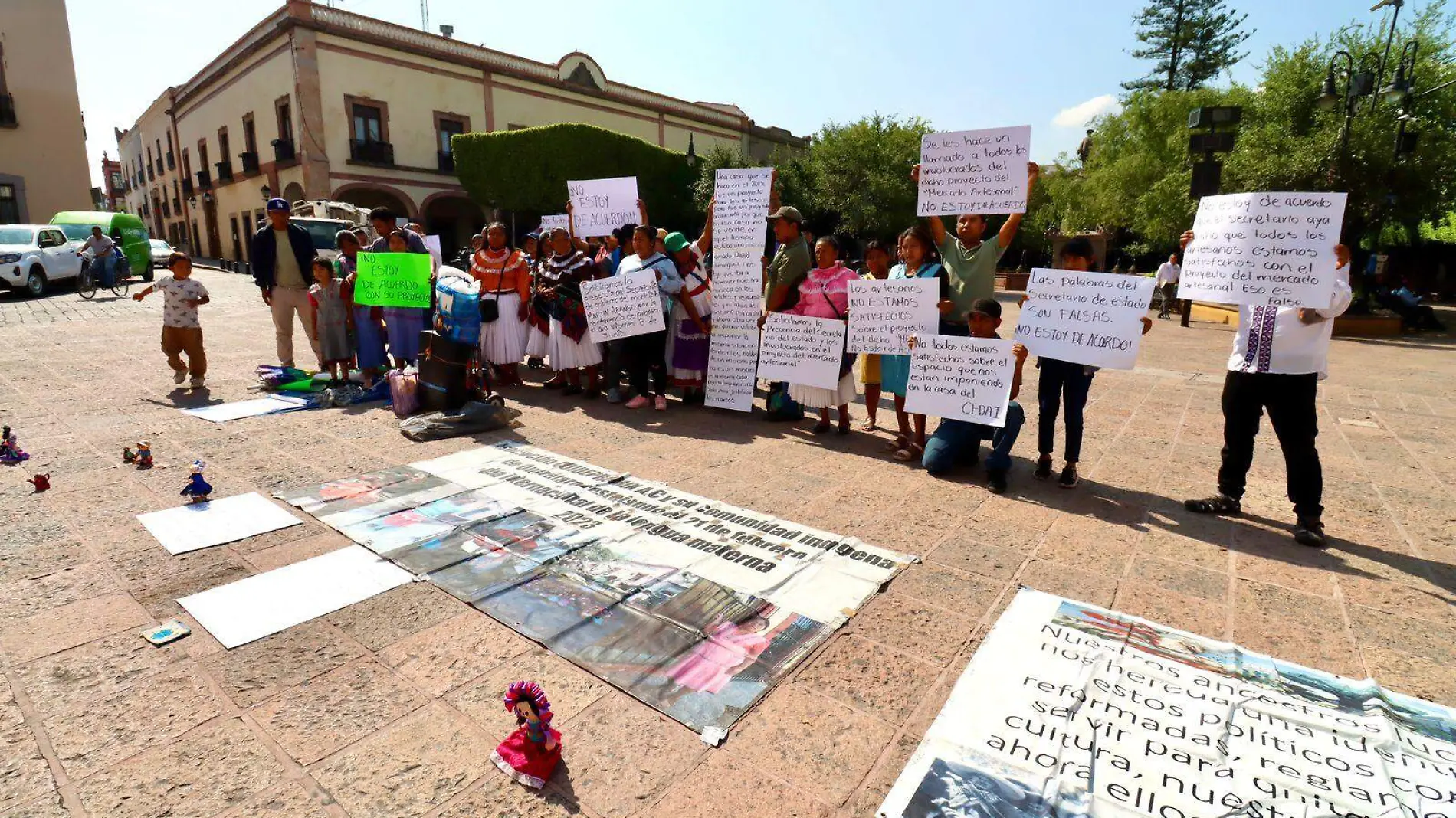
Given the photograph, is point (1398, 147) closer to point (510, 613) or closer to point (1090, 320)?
point (1090, 320)

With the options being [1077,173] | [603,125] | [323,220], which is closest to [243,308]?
[323,220]

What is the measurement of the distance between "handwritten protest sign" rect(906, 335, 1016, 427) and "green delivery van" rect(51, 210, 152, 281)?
22.5m

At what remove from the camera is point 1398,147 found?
46.2ft

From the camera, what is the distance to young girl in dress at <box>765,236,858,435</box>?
227 inches

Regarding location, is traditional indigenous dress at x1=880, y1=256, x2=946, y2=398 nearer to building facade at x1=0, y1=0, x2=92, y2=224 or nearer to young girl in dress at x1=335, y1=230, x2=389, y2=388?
young girl in dress at x1=335, y1=230, x2=389, y2=388

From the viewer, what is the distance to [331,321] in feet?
24.2

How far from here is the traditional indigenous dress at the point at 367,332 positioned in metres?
7.33

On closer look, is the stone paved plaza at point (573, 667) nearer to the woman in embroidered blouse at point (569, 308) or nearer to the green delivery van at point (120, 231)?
the woman in embroidered blouse at point (569, 308)

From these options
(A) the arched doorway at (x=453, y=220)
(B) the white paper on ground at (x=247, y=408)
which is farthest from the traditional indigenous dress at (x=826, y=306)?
(A) the arched doorway at (x=453, y=220)

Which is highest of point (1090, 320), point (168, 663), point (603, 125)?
point (603, 125)

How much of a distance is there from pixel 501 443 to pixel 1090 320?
423 cm

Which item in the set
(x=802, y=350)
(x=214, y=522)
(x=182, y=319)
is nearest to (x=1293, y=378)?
(x=802, y=350)

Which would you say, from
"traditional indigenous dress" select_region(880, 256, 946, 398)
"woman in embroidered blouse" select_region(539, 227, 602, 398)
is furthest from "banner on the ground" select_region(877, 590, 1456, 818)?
"woman in embroidered blouse" select_region(539, 227, 602, 398)

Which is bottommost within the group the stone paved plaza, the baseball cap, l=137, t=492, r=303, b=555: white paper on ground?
the stone paved plaza
